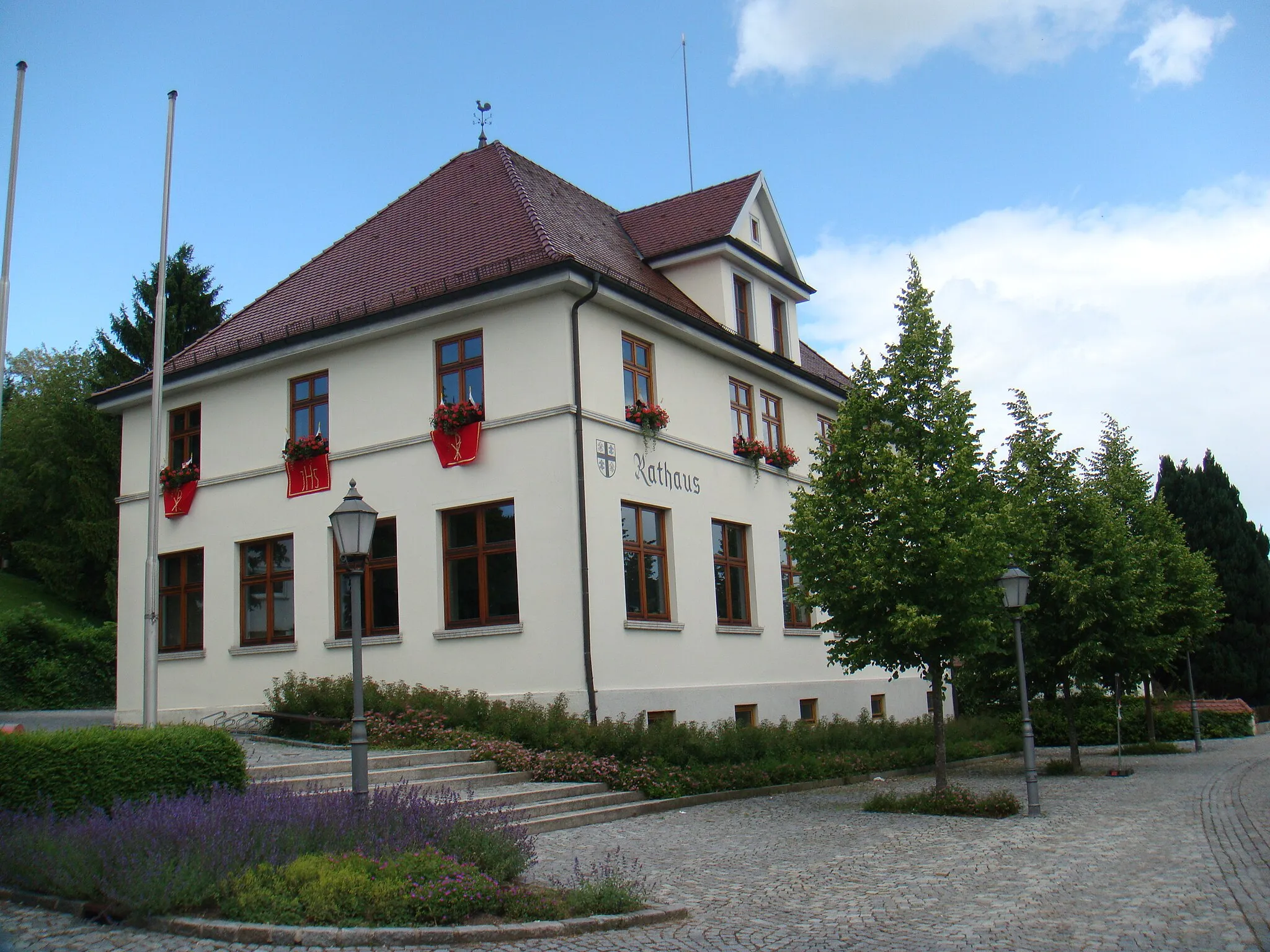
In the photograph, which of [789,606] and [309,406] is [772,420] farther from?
[309,406]

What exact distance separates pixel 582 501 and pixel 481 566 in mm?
2155

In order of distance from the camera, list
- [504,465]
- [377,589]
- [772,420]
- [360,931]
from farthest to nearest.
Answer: [772,420]
[377,589]
[504,465]
[360,931]

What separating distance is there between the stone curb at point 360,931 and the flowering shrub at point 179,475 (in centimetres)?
1524

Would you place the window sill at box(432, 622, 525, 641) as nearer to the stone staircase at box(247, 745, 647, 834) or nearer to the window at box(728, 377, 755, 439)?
the stone staircase at box(247, 745, 647, 834)

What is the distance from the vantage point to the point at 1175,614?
25.6 m

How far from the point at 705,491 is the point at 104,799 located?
1275 cm

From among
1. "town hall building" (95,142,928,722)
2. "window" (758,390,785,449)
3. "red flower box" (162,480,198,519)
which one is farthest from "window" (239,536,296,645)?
"window" (758,390,785,449)

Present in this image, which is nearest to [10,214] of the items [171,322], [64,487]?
[171,322]

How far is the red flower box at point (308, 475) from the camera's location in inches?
792

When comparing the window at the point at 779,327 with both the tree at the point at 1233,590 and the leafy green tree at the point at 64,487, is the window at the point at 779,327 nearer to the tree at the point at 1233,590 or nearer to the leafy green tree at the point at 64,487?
the tree at the point at 1233,590

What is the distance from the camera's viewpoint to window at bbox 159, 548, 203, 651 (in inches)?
859

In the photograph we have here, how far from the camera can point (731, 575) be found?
846 inches

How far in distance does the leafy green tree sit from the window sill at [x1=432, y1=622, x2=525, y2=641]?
23402mm

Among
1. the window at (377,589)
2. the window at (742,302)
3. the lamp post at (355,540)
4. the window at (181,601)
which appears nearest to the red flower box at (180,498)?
the window at (181,601)
